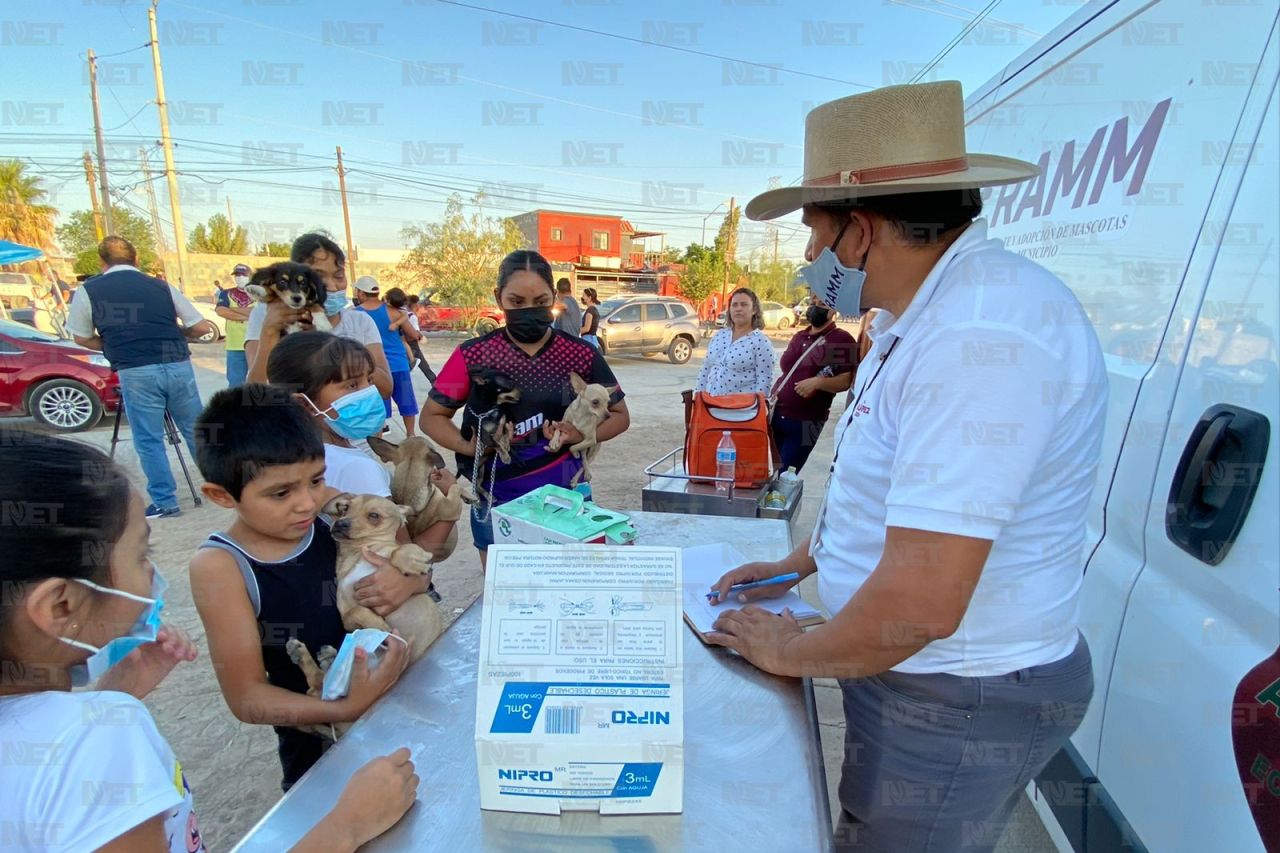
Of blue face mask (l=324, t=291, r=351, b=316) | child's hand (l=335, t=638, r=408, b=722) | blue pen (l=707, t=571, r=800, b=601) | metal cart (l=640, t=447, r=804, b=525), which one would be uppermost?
blue face mask (l=324, t=291, r=351, b=316)

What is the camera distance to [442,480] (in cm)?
221

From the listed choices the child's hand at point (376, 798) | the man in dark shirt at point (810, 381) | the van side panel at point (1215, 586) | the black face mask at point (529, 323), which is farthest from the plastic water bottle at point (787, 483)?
the child's hand at point (376, 798)

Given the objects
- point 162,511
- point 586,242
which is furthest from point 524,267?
point 586,242

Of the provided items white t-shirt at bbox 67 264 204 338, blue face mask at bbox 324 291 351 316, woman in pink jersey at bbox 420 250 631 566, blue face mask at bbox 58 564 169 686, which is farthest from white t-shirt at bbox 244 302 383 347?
blue face mask at bbox 58 564 169 686

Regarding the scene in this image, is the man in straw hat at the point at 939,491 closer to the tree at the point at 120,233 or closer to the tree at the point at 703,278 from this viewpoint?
the tree at the point at 703,278

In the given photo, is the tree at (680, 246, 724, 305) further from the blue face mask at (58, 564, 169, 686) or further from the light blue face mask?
the blue face mask at (58, 564, 169, 686)

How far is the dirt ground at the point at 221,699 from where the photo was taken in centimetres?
232

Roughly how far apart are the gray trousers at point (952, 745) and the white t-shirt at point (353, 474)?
135 centimetres

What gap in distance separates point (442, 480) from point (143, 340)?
405cm

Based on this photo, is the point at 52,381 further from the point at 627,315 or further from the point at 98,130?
the point at 98,130

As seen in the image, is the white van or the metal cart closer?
the white van

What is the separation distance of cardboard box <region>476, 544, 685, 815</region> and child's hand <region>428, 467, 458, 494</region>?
3.65 feet

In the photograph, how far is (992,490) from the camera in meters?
0.92

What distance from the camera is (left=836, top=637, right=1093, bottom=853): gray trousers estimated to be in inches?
44.9
